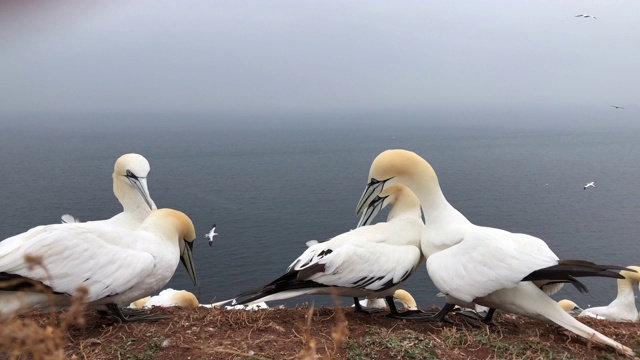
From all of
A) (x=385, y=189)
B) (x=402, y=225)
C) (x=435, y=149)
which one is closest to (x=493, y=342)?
(x=402, y=225)

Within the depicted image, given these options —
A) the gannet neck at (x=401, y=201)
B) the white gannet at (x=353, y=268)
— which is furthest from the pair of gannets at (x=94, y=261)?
the gannet neck at (x=401, y=201)

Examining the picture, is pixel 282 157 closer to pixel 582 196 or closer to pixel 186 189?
pixel 186 189

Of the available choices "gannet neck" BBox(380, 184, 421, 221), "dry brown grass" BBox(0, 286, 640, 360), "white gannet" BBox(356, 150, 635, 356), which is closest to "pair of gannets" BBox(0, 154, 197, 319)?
"dry brown grass" BBox(0, 286, 640, 360)

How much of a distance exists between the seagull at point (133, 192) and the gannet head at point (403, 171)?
267 cm

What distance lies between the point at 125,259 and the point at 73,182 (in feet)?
194

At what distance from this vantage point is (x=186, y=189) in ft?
178

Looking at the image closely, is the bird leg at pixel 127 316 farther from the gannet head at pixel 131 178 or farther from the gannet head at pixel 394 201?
the gannet head at pixel 394 201

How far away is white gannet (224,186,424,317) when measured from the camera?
4430 mm

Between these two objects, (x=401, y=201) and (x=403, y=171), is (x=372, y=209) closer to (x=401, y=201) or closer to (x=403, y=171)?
(x=401, y=201)

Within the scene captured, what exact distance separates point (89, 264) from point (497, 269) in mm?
2997

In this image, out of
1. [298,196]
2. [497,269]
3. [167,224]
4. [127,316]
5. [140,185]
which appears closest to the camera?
[497,269]

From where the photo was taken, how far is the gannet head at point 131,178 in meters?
6.13

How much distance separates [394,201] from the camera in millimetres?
5375

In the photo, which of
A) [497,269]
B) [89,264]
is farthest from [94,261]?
[497,269]
